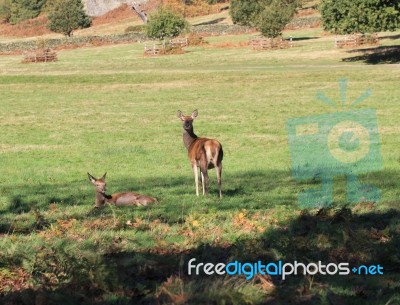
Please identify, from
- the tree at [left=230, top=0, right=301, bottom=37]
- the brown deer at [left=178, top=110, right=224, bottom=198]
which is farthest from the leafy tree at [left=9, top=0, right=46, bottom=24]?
the brown deer at [left=178, top=110, right=224, bottom=198]

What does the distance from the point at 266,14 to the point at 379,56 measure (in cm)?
2306

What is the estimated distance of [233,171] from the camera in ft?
70.5

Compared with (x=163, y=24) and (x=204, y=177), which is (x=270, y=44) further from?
(x=204, y=177)

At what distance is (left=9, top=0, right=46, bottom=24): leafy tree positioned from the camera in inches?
6772

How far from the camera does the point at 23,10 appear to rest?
567 ft

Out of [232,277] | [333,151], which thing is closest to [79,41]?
[333,151]

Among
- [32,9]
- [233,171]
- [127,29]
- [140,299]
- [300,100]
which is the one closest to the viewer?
[140,299]

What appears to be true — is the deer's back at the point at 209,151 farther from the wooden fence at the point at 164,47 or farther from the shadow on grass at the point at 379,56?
the wooden fence at the point at 164,47

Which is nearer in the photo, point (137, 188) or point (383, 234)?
point (383, 234)

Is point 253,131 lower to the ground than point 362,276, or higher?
lower

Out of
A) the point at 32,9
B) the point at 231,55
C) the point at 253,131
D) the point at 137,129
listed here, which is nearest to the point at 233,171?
the point at 253,131

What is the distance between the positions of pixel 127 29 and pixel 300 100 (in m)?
92.2

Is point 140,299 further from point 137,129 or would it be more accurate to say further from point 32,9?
point 32,9

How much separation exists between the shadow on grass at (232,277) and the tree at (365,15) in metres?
50.0
